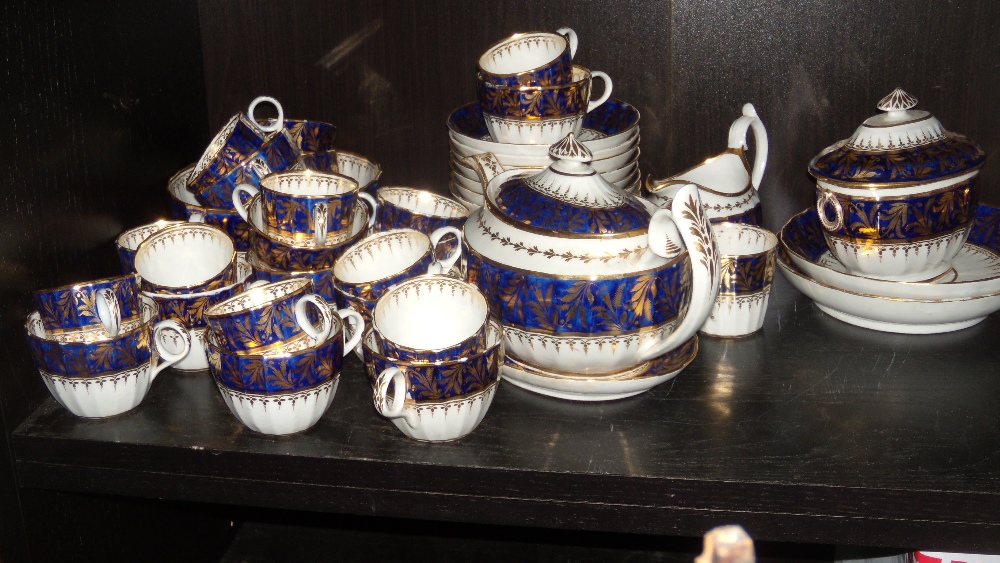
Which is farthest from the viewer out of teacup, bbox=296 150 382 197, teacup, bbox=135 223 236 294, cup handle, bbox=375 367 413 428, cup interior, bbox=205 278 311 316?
teacup, bbox=296 150 382 197

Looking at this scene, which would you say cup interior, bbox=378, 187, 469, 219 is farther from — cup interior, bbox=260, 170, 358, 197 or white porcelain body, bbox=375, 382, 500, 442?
white porcelain body, bbox=375, 382, 500, 442

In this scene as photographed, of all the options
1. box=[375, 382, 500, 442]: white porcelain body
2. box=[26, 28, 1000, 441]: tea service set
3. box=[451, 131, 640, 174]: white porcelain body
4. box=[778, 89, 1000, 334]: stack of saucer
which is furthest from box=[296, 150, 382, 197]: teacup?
box=[778, 89, 1000, 334]: stack of saucer

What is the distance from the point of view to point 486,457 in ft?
2.77

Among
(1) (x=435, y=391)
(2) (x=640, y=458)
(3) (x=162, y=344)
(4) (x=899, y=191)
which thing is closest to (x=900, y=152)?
(4) (x=899, y=191)

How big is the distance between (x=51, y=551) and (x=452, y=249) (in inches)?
19.0

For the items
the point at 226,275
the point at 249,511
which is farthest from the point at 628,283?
the point at 249,511

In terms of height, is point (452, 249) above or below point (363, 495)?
above

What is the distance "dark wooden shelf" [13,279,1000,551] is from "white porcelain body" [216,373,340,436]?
13 mm

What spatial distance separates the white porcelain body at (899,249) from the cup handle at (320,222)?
49cm

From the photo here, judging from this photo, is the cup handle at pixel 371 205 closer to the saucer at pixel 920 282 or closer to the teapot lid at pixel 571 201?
the teapot lid at pixel 571 201

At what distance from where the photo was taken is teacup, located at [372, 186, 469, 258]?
1059mm

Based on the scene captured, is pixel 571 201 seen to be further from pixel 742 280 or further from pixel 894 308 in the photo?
pixel 894 308

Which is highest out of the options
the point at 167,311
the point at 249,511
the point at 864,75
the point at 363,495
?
the point at 864,75

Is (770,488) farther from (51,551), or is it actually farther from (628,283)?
(51,551)
